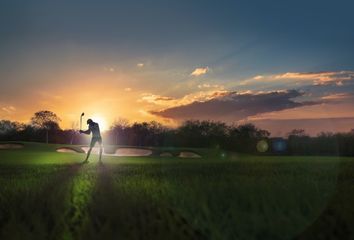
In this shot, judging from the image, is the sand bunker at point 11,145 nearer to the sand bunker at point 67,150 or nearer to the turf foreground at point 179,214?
the sand bunker at point 67,150

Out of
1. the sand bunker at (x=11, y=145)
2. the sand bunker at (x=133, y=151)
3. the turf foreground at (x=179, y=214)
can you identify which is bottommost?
the turf foreground at (x=179, y=214)

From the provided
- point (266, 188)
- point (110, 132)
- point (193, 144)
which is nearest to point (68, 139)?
point (110, 132)

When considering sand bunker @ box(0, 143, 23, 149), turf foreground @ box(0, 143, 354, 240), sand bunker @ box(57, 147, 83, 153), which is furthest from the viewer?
sand bunker @ box(0, 143, 23, 149)

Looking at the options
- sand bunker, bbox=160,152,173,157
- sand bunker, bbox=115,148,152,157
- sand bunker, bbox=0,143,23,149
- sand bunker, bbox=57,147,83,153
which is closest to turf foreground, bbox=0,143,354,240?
sand bunker, bbox=160,152,173,157

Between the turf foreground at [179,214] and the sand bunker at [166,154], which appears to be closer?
the turf foreground at [179,214]

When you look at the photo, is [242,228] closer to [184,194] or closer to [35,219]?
[184,194]

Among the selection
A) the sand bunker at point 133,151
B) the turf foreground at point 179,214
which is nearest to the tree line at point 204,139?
the sand bunker at point 133,151

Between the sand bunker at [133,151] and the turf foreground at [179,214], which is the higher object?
the sand bunker at [133,151]

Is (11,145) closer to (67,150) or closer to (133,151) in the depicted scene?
(67,150)

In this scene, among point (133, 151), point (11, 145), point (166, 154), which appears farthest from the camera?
point (11, 145)

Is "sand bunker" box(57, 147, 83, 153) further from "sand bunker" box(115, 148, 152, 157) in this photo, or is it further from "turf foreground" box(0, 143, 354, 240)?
"turf foreground" box(0, 143, 354, 240)

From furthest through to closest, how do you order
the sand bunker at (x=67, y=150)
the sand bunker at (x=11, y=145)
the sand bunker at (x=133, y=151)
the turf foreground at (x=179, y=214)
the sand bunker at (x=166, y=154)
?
the sand bunker at (x=11, y=145), the sand bunker at (x=67, y=150), the sand bunker at (x=133, y=151), the sand bunker at (x=166, y=154), the turf foreground at (x=179, y=214)

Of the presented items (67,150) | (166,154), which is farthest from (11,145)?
(166,154)

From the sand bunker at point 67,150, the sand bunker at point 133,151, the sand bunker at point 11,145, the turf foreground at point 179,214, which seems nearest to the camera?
the turf foreground at point 179,214
